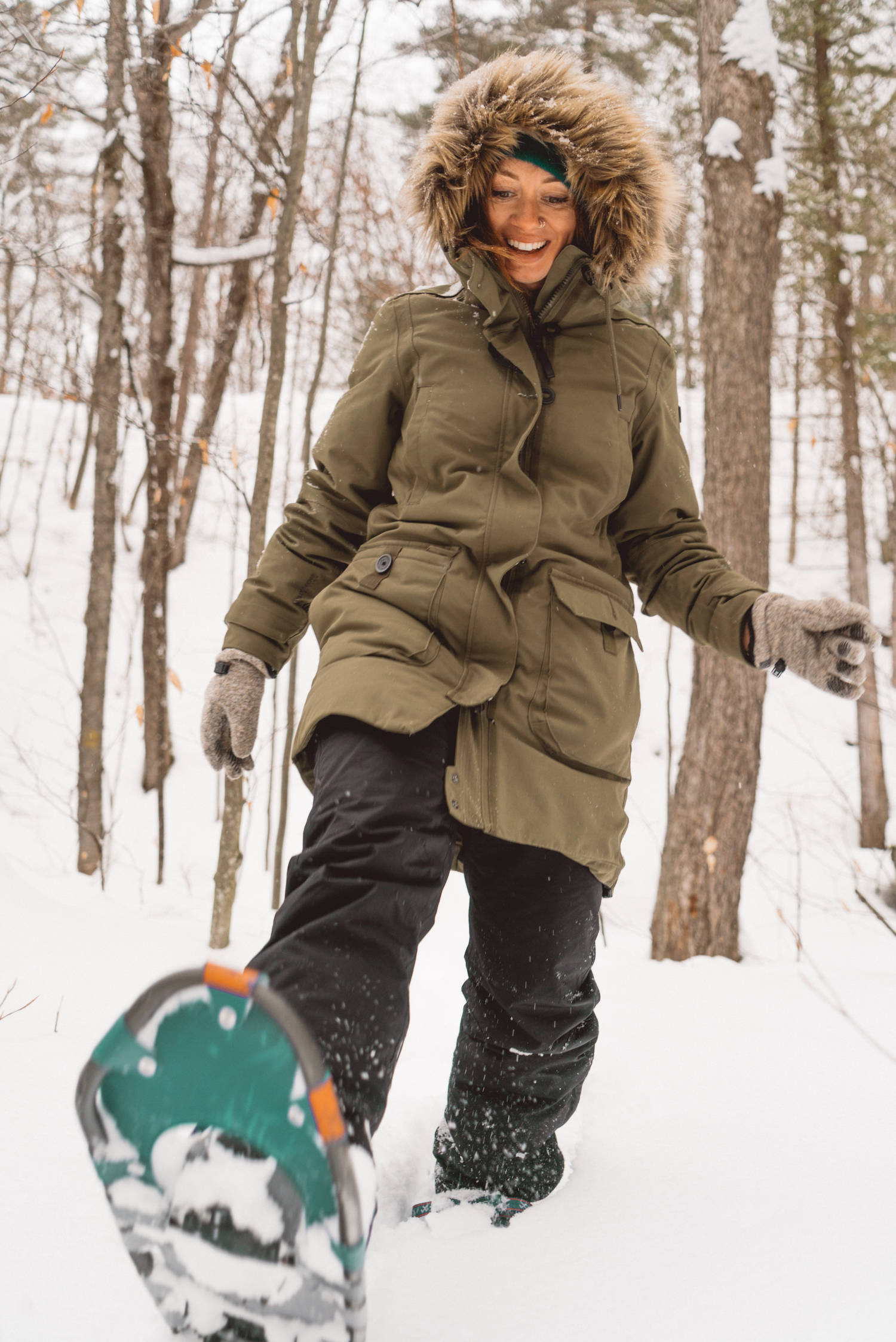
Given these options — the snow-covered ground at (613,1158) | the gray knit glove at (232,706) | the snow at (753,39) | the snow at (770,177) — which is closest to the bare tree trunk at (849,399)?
the snow at (753,39)

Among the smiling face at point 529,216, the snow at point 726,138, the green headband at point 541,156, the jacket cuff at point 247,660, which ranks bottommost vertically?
the jacket cuff at point 247,660

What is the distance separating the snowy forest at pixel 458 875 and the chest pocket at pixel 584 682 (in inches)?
31.5

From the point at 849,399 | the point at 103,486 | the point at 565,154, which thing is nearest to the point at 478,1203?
the point at 565,154

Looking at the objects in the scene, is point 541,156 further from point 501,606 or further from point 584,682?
point 584,682

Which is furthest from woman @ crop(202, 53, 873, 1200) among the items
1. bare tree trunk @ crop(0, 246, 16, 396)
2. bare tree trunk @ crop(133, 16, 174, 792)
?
bare tree trunk @ crop(133, 16, 174, 792)

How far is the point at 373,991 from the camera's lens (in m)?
1.15

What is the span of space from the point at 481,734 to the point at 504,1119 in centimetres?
78

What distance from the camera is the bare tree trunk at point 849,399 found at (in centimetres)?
802

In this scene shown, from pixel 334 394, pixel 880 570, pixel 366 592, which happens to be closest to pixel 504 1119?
pixel 366 592

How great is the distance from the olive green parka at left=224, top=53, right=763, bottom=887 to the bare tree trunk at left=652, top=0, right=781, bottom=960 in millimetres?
2825

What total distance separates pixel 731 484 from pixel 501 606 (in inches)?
132

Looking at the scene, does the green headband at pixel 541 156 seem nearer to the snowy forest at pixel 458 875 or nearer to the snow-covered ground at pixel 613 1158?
the snowy forest at pixel 458 875

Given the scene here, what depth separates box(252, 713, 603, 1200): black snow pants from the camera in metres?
1.13

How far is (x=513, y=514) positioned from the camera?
59.0 inches
